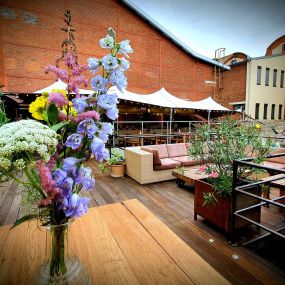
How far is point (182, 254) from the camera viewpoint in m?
0.88

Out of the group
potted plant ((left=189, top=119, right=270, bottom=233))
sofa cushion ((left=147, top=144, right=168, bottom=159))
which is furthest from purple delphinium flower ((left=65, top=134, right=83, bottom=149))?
sofa cushion ((left=147, top=144, right=168, bottom=159))

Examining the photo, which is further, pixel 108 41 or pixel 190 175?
pixel 190 175

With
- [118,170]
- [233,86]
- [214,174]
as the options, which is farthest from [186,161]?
[233,86]

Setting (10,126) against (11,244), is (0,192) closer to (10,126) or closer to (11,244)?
(11,244)

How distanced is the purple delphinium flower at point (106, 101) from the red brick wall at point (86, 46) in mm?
9855

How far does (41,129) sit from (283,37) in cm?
2363

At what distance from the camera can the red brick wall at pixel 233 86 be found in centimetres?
1414

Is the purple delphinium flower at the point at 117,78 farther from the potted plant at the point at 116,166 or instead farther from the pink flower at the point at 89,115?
the potted plant at the point at 116,166

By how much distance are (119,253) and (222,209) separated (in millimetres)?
1744

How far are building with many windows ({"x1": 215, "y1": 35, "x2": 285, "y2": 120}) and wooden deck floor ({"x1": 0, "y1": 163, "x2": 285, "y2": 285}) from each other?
12.7 metres

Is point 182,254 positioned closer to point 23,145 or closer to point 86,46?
point 23,145

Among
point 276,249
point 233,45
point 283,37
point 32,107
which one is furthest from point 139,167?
point 283,37

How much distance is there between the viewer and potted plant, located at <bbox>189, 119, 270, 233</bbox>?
212 cm

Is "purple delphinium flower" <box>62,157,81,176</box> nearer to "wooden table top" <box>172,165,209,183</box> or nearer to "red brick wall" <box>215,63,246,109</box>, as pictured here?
"wooden table top" <box>172,165,209,183</box>
